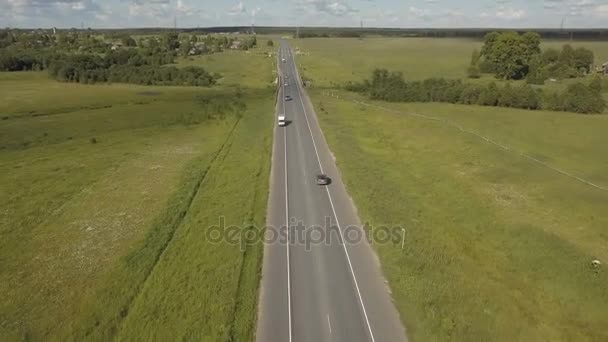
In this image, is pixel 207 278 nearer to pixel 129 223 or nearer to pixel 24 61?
pixel 129 223

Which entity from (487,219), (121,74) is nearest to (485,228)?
(487,219)

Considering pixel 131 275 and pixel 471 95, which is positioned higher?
pixel 471 95

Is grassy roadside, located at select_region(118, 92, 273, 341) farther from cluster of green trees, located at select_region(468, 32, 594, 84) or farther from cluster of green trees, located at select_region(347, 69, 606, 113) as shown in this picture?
cluster of green trees, located at select_region(468, 32, 594, 84)

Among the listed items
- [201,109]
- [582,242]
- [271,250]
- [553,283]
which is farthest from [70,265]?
[201,109]

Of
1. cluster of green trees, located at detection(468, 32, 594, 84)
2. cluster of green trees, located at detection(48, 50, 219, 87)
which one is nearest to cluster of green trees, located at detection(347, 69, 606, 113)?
cluster of green trees, located at detection(468, 32, 594, 84)

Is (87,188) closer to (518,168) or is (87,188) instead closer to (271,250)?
(271,250)

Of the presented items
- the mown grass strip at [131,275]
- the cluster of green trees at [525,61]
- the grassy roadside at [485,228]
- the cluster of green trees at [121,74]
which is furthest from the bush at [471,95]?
the mown grass strip at [131,275]
